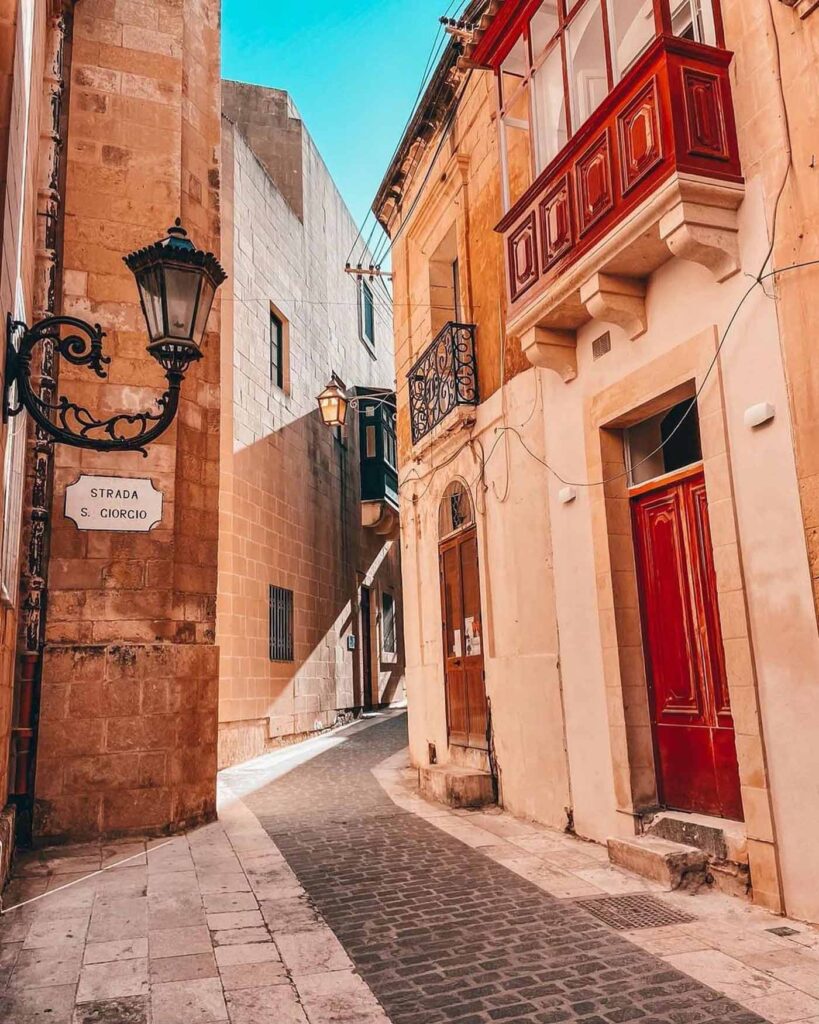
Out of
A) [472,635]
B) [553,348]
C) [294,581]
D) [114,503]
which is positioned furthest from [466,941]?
[294,581]

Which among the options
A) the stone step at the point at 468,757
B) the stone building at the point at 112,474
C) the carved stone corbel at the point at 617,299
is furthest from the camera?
the stone step at the point at 468,757

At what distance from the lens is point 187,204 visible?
807cm

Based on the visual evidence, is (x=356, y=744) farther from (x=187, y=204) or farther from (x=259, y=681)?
(x=187, y=204)

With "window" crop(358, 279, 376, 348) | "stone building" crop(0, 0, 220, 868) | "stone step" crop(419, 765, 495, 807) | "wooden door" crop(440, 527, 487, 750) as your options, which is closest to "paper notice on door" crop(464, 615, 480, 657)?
"wooden door" crop(440, 527, 487, 750)

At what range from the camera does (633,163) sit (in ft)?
18.0

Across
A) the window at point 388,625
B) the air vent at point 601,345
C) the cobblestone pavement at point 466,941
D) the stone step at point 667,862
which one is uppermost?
the air vent at point 601,345

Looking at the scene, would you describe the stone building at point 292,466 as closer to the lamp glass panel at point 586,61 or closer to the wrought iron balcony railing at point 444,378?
the wrought iron balcony railing at point 444,378

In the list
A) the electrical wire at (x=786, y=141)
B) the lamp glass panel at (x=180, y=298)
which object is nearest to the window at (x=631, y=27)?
the electrical wire at (x=786, y=141)

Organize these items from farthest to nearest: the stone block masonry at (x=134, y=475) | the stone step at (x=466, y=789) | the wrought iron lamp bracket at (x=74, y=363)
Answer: the stone step at (x=466, y=789) → the stone block masonry at (x=134, y=475) → the wrought iron lamp bracket at (x=74, y=363)

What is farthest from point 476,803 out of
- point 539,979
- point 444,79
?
point 444,79

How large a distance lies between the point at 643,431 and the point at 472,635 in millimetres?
3501

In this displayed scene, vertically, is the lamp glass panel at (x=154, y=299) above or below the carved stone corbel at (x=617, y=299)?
below

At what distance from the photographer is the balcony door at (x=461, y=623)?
895 centimetres

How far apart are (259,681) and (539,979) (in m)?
9.66
